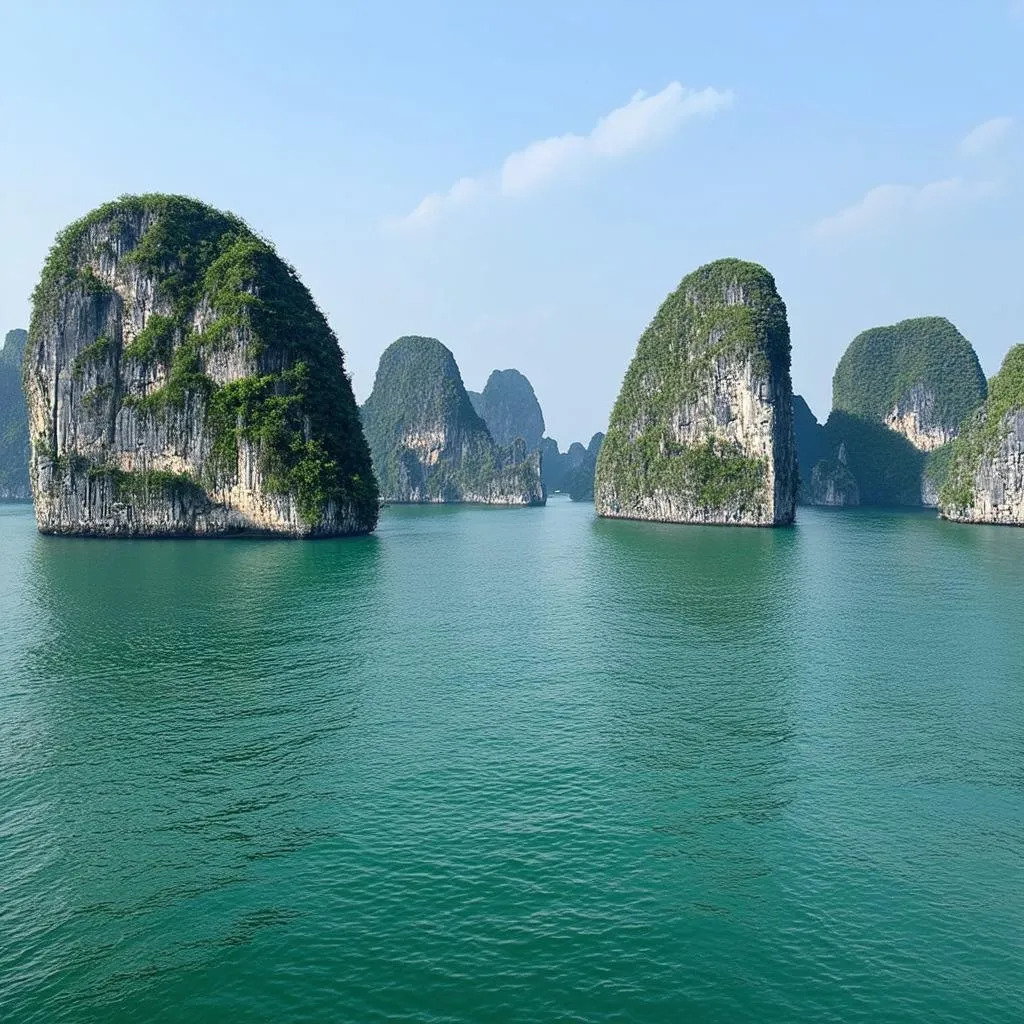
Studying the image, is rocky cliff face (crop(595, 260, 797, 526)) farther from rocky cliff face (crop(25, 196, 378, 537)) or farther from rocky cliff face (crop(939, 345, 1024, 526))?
rocky cliff face (crop(25, 196, 378, 537))

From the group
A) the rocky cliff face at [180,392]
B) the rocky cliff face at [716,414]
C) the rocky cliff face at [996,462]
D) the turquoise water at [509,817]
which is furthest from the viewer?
the rocky cliff face at [716,414]

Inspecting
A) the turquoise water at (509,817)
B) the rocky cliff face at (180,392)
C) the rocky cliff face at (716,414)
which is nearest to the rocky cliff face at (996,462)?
the rocky cliff face at (716,414)

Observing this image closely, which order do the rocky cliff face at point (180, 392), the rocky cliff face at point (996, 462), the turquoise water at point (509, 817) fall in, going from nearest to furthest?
the turquoise water at point (509, 817) → the rocky cliff face at point (180, 392) → the rocky cliff face at point (996, 462)

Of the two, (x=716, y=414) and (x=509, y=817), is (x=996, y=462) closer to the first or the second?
(x=716, y=414)

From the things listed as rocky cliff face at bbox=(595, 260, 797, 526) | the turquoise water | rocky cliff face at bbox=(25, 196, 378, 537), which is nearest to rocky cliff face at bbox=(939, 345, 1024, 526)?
rocky cliff face at bbox=(595, 260, 797, 526)

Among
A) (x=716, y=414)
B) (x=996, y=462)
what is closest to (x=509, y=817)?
(x=716, y=414)

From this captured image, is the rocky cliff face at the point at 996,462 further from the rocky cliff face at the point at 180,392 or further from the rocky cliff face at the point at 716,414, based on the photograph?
the rocky cliff face at the point at 180,392
